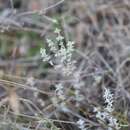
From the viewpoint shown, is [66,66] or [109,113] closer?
[109,113]

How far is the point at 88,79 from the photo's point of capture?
196 cm

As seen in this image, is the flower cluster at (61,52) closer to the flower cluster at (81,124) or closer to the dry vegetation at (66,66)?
the dry vegetation at (66,66)

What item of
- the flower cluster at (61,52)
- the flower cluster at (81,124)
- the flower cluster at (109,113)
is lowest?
the flower cluster at (81,124)

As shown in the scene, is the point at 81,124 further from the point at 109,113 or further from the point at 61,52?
the point at 61,52

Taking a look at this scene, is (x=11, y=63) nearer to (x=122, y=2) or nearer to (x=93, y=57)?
(x=93, y=57)

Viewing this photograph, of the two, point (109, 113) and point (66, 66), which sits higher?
point (66, 66)

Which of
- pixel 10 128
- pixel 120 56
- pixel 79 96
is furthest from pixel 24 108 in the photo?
pixel 120 56

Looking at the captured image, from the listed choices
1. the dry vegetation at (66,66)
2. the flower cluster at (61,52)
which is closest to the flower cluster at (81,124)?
the dry vegetation at (66,66)

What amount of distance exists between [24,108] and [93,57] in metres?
0.47

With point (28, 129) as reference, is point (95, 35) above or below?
above

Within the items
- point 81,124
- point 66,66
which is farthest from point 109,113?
point 66,66

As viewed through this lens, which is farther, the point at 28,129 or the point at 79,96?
the point at 79,96

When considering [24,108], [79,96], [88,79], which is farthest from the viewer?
[88,79]

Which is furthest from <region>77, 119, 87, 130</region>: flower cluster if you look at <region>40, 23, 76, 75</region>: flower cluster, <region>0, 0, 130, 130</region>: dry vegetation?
<region>40, 23, 76, 75</region>: flower cluster
